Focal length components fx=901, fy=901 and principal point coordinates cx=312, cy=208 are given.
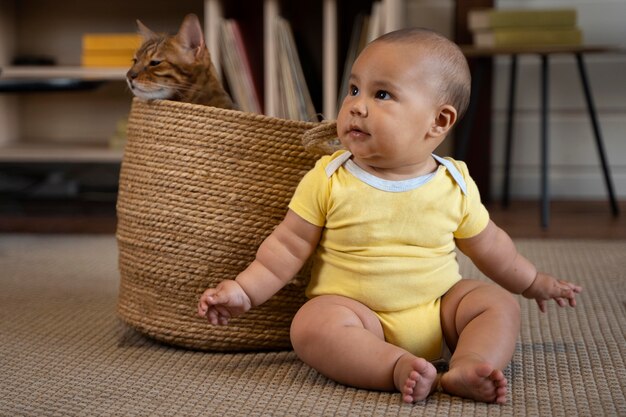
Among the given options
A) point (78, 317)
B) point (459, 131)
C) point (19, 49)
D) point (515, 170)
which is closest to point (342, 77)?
point (459, 131)

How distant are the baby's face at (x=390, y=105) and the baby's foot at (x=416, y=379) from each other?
26 centimetres

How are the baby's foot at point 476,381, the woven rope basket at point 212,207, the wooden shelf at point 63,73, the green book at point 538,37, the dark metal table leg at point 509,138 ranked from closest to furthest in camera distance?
the baby's foot at point 476,381, the woven rope basket at point 212,207, the green book at point 538,37, the wooden shelf at point 63,73, the dark metal table leg at point 509,138

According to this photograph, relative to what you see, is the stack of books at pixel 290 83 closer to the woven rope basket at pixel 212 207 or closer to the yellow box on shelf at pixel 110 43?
the yellow box on shelf at pixel 110 43

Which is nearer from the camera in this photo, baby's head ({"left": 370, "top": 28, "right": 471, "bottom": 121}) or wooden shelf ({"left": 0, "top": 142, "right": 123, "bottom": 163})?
baby's head ({"left": 370, "top": 28, "right": 471, "bottom": 121})

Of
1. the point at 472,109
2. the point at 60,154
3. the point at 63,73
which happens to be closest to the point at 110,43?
the point at 63,73

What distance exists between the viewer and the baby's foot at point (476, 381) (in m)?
1.00

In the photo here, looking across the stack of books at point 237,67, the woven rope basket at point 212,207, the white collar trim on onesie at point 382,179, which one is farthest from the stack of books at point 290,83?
the white collar trim on onesie at point 382,179

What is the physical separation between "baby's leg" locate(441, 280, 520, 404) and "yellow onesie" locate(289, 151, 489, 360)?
0.08 ft

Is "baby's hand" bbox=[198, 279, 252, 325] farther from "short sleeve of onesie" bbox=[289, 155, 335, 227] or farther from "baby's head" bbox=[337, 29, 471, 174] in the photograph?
"baby's head" bbox=[337, 29, 471, 174]

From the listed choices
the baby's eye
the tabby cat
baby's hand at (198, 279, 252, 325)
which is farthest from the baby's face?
the tabby cat

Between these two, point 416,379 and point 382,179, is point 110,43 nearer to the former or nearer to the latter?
point 382,179

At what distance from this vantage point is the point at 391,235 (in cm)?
113

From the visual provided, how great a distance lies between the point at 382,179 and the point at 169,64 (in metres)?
0.47

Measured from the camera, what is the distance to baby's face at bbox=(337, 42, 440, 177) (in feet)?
3.62
